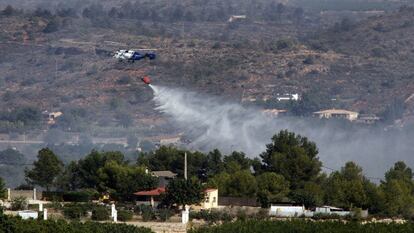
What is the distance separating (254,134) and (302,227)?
9236 cm

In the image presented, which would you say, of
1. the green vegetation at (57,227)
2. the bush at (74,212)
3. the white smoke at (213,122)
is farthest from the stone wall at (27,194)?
the white smoke at (213,122)

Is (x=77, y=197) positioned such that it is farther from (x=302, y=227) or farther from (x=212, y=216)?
(x=302, y=227)

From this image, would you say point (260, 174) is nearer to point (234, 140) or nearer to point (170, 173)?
point (170, 173)

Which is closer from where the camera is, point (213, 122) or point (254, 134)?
point (213, 122)

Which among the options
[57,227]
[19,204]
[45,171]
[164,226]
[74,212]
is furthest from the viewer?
[45,171]

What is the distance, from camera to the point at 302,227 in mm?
89312

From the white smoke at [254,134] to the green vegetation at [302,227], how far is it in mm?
59563

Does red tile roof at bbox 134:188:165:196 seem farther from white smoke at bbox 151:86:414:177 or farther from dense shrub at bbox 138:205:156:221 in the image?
white smoke at bbox 151:86:414:177

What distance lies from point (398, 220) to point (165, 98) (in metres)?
70.9

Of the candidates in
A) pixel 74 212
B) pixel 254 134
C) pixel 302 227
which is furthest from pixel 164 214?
pixel 254 134

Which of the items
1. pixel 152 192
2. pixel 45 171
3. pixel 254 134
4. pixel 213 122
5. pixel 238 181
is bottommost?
pixel 152 192

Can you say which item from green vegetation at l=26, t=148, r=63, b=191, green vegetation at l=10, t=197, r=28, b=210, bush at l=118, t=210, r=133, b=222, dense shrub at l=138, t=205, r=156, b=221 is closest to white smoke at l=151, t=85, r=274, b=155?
green vegetation at l=26, t=148, r=63, b=191

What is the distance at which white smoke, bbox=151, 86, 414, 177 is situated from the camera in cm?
16588

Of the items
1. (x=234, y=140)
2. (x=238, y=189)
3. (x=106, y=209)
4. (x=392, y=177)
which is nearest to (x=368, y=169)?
(x=234, y=140)
